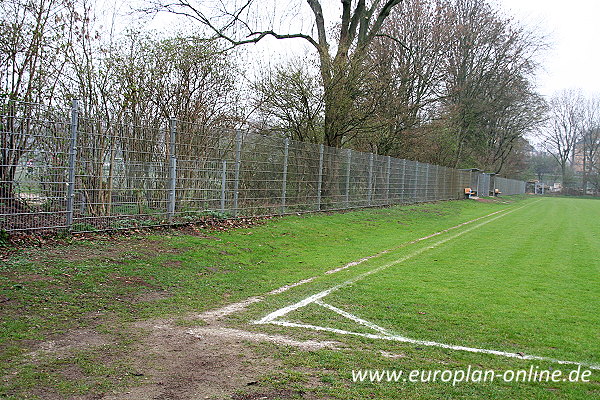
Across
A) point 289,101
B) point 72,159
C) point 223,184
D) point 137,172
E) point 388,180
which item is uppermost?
point 289,101

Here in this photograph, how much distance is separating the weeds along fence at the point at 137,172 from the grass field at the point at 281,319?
3.19 feet

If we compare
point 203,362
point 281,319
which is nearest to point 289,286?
point 281,319

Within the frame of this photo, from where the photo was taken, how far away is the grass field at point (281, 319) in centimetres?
372

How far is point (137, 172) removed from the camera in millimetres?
10195

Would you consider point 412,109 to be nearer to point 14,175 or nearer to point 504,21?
point 504,21

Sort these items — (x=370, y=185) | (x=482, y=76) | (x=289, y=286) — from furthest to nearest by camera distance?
(x=482, y=76), (x=370, y=185), (x=289, y=286)

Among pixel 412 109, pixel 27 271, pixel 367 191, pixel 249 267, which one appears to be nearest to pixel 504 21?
pixel 412 109

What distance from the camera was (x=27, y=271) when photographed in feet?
20.8

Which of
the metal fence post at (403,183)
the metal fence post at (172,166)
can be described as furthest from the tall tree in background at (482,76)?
the metal fence post at (172,166)

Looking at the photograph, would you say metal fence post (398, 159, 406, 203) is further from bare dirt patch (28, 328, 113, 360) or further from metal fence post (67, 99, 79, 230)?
bare dirt patch (28, 328, 113, 360)

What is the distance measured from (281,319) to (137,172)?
6.01 metres

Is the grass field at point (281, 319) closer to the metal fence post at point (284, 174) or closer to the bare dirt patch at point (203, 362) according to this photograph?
the bare dirt patch at point (203, 362)

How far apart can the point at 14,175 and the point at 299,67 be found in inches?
451

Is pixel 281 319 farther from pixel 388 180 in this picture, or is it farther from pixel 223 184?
pixel 388 180
